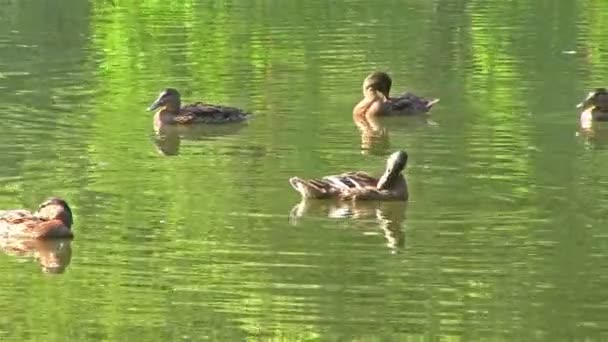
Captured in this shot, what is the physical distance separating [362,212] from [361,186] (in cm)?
45

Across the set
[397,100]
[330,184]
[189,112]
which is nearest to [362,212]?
[330,184]

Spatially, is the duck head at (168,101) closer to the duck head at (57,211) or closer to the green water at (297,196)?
the green water at (297,196)

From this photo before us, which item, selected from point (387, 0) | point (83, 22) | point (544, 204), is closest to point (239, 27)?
point (83, 22)

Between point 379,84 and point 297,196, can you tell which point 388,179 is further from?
point 379,84

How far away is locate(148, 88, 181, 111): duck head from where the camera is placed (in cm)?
2266

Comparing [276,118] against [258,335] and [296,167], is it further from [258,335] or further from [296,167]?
[258,335]

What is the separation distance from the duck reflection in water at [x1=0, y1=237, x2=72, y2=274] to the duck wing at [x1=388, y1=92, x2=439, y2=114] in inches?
343

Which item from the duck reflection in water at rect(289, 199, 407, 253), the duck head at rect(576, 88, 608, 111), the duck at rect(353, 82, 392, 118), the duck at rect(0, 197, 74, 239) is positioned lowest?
the duck at rect(353, 82, 392, 118)

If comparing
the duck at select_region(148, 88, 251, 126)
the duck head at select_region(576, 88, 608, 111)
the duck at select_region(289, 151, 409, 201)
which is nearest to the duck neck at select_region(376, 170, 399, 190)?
the duck at select_region(289, 151, 409, 201)

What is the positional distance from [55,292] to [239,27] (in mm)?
22581

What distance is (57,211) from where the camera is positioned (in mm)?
15000

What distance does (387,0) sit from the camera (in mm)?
40844

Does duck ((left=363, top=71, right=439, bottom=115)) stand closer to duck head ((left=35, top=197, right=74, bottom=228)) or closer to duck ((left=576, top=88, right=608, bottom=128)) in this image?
duck ((left=576, top=88, right=608, bottom=128))

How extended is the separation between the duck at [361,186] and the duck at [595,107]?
18.7ft
